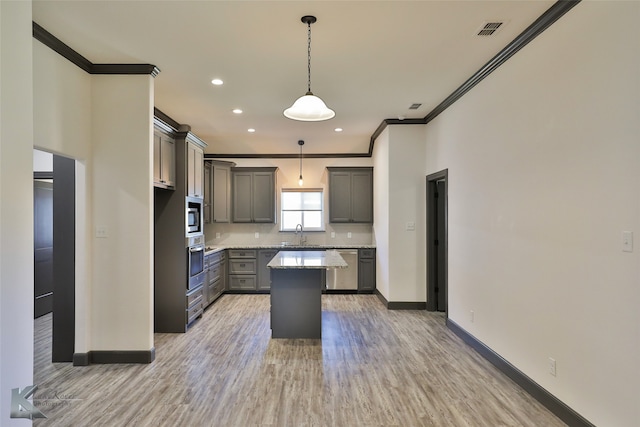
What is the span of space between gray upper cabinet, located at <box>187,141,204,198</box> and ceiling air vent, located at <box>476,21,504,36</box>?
3734mm

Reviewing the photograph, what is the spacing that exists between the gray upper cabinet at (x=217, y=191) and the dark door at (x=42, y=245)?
2.44m

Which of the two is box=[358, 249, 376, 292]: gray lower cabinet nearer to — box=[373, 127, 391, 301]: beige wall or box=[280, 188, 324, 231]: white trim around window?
box=[373, 127, 391, 301]: beige wall

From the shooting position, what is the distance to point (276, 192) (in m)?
7.25

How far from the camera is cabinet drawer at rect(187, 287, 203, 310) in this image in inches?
182

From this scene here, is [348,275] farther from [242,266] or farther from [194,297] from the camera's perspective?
[194,297]

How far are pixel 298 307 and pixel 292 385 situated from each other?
1263mm

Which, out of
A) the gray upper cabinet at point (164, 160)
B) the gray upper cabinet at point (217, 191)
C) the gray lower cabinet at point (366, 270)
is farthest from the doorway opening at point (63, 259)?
Answer: the gray lower cabinet at point (366, 270)

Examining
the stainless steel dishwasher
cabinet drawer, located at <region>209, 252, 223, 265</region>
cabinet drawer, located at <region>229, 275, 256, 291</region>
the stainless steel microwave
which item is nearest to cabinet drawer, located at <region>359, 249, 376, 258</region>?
the stainless steel dishwasher

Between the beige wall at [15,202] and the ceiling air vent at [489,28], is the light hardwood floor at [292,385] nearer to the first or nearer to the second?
the beige wall at [15,202]

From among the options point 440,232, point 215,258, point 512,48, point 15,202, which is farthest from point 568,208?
point 215,258

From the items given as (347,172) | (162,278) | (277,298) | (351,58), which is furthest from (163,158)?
(347,172)

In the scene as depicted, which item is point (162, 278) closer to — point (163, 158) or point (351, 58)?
point (163, 158)

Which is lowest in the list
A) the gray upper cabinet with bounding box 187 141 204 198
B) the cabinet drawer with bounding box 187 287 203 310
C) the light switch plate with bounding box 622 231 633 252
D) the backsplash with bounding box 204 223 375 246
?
the cabinet drawer with bounding box 187 287 203 310

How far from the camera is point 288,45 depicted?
3.07 meters
